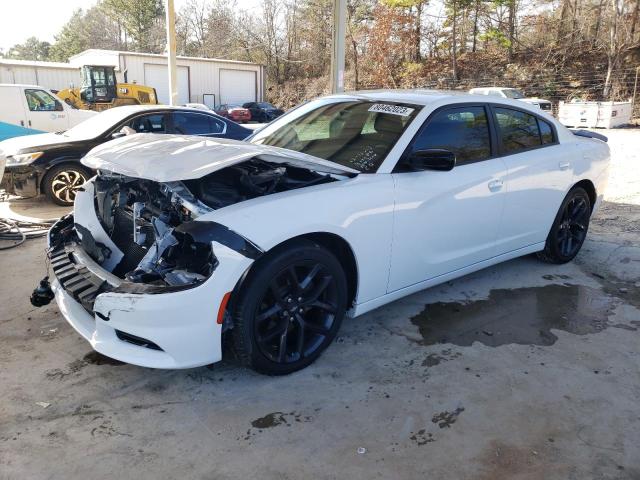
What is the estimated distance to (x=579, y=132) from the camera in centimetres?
563

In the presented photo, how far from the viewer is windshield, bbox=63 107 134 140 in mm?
7645

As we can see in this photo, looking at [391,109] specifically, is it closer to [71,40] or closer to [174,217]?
[174,217]

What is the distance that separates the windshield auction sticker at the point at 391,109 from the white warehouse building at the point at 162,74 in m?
30.3

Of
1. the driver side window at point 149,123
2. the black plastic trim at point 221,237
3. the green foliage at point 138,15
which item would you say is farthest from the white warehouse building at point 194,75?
the black plastic trim at point 221,237

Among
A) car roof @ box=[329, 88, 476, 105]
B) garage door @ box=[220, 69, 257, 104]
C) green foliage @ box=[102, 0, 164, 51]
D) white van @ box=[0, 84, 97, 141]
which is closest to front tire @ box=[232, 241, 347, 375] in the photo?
car roof @ box=[329, 88, 476, 105]

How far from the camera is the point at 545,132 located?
4.64 m

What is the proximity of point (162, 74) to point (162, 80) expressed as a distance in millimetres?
371

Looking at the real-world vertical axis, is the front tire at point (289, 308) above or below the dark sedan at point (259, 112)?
below

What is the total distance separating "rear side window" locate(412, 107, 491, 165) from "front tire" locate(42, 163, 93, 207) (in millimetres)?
5340

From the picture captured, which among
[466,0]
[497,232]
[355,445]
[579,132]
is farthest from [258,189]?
[466,0]

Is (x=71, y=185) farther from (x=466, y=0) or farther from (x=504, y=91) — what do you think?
(x=466, y=0)

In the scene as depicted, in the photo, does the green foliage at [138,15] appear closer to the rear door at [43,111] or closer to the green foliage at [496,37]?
the green foliage at [496,37]

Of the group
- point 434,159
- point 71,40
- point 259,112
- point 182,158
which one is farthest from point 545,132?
point 71,40

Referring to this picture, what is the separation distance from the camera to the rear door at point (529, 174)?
13.7 ft
